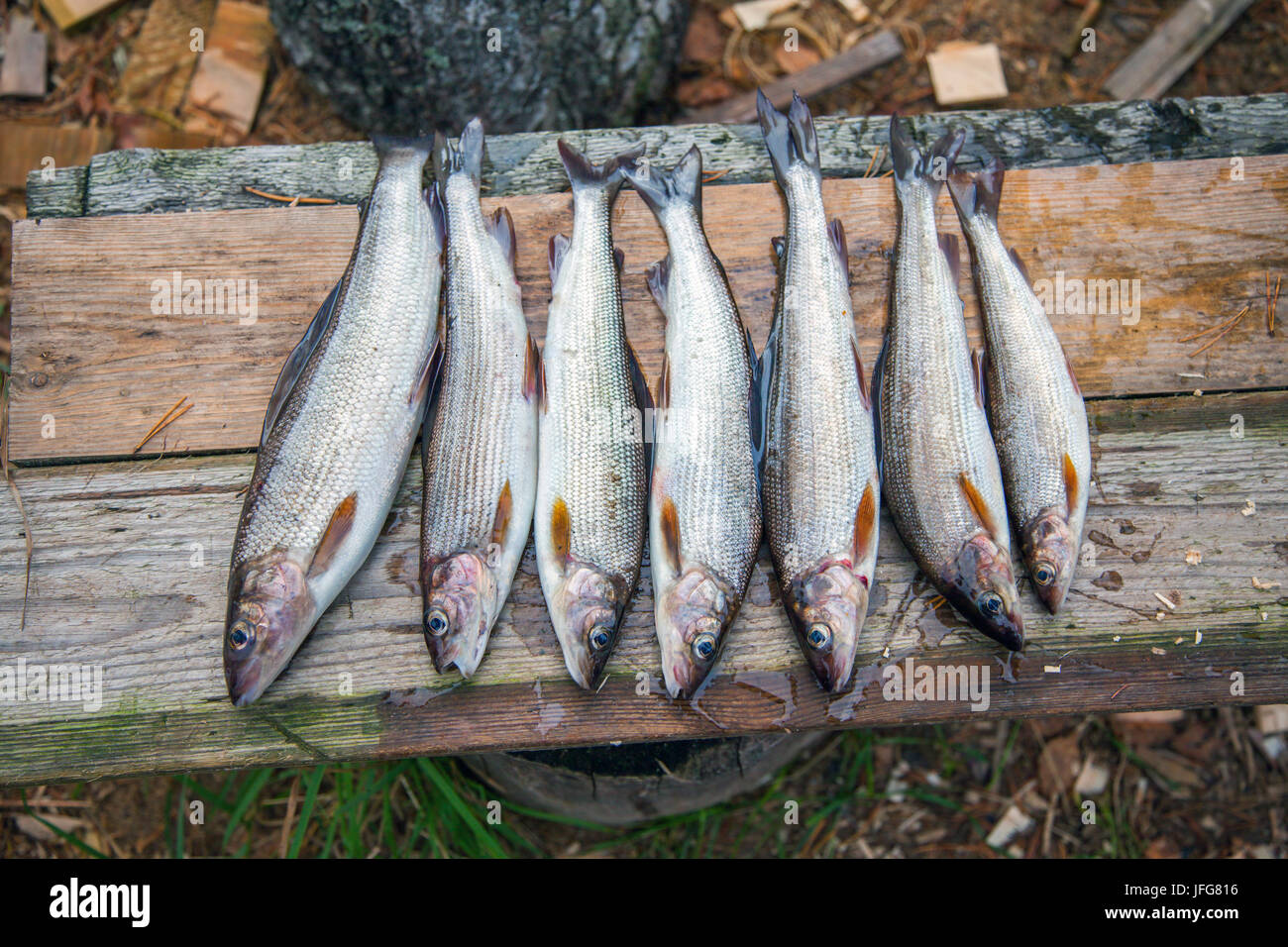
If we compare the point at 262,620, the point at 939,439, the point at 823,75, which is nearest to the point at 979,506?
the point at 939,439

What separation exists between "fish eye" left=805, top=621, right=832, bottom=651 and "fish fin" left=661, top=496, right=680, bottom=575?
586mm

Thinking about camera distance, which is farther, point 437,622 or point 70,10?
point 70,10

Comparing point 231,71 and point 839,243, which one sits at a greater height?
point 231,71

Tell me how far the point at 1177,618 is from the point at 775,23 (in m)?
4.89

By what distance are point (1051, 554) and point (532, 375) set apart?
2.35 m

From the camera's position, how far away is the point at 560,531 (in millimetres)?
3174

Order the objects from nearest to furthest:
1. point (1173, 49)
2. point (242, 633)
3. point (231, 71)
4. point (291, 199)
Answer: point (242, 633) < point (291, 199) < point (231, 71) < point (1173, 49)

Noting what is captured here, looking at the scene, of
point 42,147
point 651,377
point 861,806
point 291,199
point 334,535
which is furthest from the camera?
point 42,147

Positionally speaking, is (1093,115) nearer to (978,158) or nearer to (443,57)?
(978,158)

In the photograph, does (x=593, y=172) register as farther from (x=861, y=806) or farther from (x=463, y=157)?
(x=861, y=806)

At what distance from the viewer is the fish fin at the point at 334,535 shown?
3057mm

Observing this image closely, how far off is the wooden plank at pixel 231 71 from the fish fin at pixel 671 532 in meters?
4.43

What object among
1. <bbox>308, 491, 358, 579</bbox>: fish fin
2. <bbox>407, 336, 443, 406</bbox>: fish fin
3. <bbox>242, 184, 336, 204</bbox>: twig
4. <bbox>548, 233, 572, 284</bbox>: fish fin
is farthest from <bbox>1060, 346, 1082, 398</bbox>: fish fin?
<bbox>242, 184, 336, 204</bbox>: twig

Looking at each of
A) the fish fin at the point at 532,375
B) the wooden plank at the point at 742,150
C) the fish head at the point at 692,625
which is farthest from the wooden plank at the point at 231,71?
the fish head at the point at 692,625
